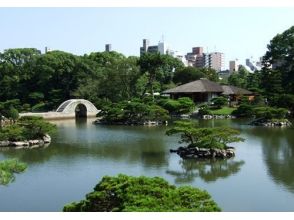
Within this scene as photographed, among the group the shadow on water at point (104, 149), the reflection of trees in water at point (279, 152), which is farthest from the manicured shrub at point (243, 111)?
the shadow on water at point (104, 149)

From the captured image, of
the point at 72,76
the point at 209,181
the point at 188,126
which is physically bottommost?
the point at 209,181

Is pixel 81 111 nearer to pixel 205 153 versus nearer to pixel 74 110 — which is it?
pixel 74 110

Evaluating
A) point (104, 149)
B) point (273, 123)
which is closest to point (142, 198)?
point (104, 149)

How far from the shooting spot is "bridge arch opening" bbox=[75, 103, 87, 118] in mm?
40906

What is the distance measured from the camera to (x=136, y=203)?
8.08m

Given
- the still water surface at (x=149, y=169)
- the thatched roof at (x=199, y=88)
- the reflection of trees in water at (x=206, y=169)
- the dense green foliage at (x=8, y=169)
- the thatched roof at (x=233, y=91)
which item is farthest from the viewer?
the thatched roof at (x=233, y=91)

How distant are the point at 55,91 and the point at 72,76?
2435 millimetres

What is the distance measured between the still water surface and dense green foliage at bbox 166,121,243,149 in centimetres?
82

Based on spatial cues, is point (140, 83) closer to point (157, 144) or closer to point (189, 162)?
point (157, 144)

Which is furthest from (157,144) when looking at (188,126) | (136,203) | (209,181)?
(136,203)

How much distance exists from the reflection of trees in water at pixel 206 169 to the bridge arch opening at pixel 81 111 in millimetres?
24164

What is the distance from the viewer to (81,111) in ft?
136

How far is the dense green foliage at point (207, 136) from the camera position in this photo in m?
18.0

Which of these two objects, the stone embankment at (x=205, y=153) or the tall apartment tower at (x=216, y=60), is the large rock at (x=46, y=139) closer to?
the stone embankment at (x=205, y=153)
